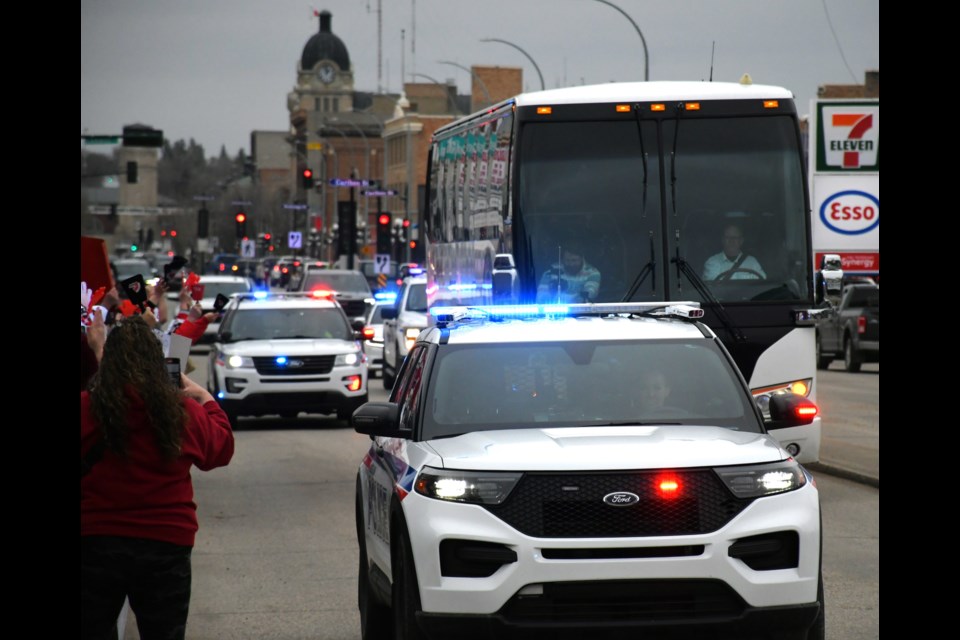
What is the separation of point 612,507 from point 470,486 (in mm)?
604

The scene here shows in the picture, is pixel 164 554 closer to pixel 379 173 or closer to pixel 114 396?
pixel 114 396

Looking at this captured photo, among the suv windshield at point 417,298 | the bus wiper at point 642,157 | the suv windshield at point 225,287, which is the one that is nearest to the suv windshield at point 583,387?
the bus wiper at point 642,157

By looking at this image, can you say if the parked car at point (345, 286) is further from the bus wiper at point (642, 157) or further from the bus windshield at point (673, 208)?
the bus wiper at point (642, 157)

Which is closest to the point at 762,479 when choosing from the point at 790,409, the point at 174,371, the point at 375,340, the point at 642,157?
the point at 790,409

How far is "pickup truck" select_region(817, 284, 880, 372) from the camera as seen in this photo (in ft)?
128

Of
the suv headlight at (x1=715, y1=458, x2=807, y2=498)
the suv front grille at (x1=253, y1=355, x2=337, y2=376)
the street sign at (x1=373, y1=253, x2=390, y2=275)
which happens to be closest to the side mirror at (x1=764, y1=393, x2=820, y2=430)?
the suv headlight at (x1=715, y1=458, x2=807, y2=498)

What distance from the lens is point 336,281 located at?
4588 centimetres

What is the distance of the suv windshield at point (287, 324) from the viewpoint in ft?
80.6

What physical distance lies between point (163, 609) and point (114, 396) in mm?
806

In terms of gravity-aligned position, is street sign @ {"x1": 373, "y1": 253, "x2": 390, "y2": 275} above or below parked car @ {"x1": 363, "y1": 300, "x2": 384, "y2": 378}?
above

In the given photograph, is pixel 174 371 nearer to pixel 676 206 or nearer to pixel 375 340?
pixel 676 206

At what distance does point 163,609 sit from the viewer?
644 cm

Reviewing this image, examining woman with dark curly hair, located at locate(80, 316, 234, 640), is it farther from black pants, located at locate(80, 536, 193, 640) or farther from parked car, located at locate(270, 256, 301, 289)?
parked car, located at locate(270, 256, 301, 289)
